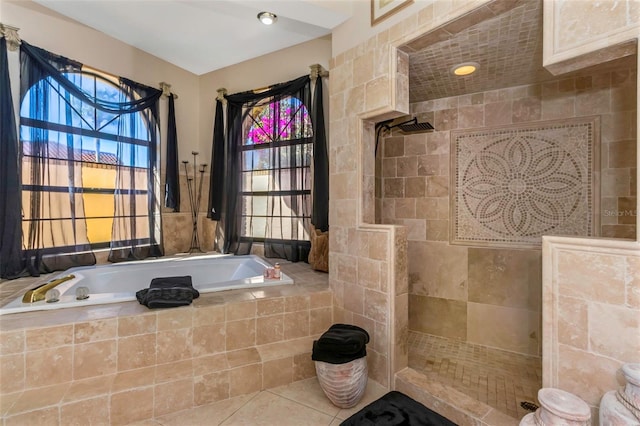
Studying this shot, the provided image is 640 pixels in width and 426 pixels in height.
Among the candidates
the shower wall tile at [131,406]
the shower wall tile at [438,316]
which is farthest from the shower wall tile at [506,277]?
the shower wall tile at [131,406]

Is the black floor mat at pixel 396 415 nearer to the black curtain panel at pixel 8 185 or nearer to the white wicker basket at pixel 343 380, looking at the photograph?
the white wicker basket at pixel 343 380

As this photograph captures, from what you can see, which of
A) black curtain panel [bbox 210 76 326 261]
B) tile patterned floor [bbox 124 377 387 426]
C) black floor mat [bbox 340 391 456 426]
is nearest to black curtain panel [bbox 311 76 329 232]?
black curtain panel [bbox 210 76 326 261]

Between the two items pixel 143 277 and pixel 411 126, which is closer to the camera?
pixel 411 126

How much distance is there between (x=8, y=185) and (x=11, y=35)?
1.29 m

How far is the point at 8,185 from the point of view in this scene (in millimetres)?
2449

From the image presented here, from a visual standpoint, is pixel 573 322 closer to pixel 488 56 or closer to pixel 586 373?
pixel 586 373

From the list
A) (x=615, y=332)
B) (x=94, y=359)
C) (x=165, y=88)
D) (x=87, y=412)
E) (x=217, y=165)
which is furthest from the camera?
(x=217, y=165)

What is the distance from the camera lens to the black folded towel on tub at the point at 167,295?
73.1 inches

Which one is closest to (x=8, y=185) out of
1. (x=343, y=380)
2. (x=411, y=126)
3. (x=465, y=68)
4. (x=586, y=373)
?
(x=343, y=380)

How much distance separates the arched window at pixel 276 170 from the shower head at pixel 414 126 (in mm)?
1002

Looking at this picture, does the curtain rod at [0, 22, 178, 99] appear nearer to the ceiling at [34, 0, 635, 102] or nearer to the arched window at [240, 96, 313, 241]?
the ceiling at [34, 0, 635, 102]

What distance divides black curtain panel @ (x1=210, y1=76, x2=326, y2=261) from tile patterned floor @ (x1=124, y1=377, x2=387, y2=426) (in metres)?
1.58

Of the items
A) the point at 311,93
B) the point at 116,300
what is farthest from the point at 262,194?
the point at 116,300

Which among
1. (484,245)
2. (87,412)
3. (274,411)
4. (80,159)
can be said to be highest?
(80,159)
